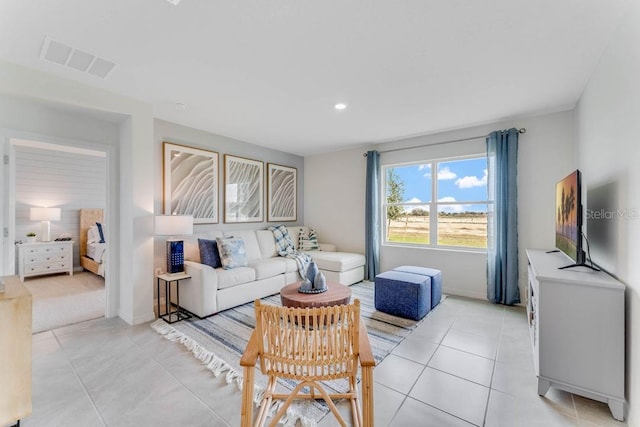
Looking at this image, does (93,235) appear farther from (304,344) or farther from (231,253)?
(304,344)

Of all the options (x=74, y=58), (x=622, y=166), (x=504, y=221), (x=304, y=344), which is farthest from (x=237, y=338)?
(x=504, y=221)

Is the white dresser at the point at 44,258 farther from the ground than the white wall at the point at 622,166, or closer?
closer

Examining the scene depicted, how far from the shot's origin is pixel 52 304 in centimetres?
Answer: 353

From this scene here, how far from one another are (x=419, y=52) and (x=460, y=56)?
1.12 ft

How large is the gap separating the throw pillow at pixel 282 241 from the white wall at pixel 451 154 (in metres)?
0.91

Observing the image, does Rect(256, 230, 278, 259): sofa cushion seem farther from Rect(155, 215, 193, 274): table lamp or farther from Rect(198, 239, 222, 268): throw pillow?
Rect(155, 215, 193, 274): table lamp

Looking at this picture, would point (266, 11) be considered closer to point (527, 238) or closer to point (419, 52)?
point (419, 52)

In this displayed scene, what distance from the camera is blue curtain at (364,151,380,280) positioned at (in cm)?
469

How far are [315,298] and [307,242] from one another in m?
2.48

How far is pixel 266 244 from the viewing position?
4555 millimetres

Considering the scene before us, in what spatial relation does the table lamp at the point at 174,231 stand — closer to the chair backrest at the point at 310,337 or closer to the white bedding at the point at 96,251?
the chair backrest at the point at 310,337

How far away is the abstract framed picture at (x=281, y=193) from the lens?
5.11m

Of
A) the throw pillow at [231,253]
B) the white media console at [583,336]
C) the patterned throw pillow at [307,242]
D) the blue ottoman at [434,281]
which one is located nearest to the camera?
the white media console at [583,336]

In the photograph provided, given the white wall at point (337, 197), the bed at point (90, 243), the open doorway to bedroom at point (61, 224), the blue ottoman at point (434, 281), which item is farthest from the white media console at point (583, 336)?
the bed at point (90, 243)
